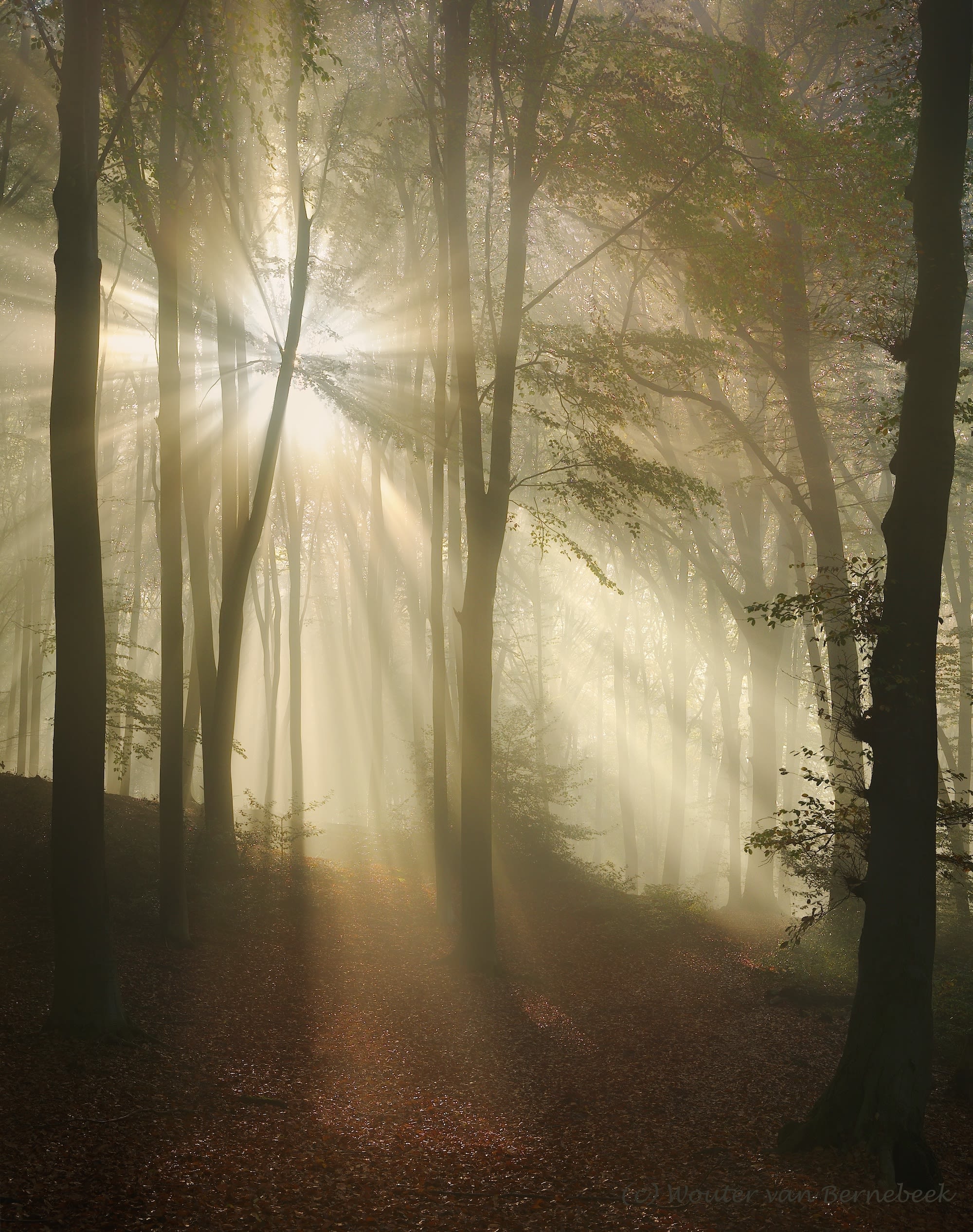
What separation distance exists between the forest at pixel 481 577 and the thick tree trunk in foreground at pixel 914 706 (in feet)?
0.10

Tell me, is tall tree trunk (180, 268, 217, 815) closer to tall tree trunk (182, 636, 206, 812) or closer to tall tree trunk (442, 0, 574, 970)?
tall tree trunk (182, 636, 206, 812)

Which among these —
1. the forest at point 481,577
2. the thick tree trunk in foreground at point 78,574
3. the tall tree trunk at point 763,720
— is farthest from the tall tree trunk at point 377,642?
the thick tree trunk in foreground at point 78,574

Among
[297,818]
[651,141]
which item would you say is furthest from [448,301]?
[297,818]

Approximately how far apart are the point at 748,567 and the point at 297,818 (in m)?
11.5

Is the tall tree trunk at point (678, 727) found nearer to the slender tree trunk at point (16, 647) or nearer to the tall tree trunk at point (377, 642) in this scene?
the tall tree trunk at point (377, 642)

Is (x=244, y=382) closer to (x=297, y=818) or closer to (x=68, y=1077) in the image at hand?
(x=297, y=818)

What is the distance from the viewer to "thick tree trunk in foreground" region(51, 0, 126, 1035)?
20.4 ft

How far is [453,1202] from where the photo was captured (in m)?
4.70

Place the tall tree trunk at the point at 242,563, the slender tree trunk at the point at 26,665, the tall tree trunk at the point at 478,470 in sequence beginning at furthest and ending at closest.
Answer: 1. the slender tree trunk at the point at 26,665
2. the tall tree trunk at the point at 242,563
3. the tall tree trunk at the point at 478,470

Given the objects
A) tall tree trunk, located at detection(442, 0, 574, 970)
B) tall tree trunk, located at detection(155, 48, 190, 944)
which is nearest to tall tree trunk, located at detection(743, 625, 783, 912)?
tall tree trunk, located at detection(442, 0, 574, 970)

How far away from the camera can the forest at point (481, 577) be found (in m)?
5.26

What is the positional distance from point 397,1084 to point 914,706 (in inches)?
209

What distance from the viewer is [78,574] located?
20.9 ft

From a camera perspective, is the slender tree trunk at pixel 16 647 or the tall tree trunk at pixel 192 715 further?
the slender tree trunk at pixel 16 647
